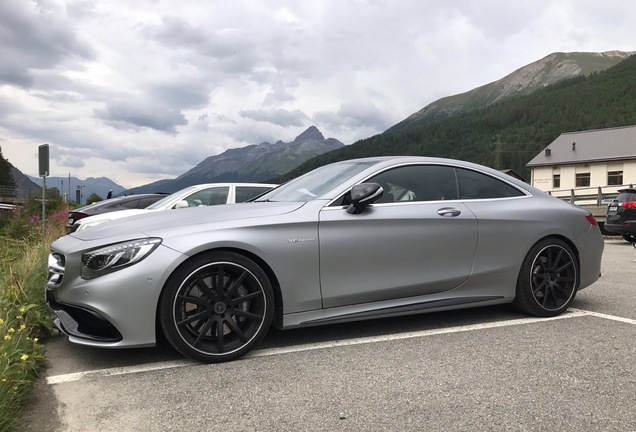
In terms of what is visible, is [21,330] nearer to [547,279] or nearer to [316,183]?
[316,183]

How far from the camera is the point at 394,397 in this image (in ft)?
9.47

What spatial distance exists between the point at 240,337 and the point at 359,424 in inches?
48.7

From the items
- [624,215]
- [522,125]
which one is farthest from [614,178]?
[522,125]

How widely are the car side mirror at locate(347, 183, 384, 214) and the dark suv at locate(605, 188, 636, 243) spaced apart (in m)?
11.8

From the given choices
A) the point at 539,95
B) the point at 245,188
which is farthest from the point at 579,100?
the point at 245,188

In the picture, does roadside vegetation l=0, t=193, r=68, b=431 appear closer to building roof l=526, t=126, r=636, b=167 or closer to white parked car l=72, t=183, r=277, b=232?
white parked car l=72, t=183, r=277, b=232

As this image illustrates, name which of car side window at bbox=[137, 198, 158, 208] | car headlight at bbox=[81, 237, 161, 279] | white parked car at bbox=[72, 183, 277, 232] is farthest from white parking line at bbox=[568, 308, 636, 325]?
car side window at bbox=[137, 198, 158, 208]

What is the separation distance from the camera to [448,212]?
434 centimetres

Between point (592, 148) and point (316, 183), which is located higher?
point (592, 148)

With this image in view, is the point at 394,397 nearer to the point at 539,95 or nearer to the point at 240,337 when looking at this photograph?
the point at 240,337

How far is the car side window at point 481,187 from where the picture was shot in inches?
182

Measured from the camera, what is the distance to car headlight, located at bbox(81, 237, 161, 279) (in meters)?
3.33

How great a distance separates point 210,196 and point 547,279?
5.58 meters

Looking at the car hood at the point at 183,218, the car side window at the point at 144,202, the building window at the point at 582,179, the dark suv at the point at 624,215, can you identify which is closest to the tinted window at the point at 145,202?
the car side window at the point at 144,202
